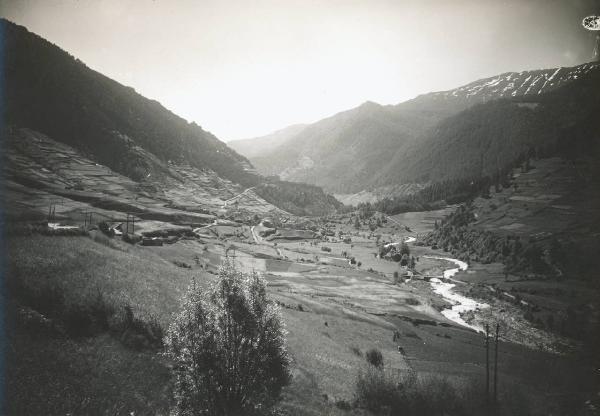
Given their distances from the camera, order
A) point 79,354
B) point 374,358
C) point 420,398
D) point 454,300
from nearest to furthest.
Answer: point 79,354
point 420,398
point 374,358
point 454,300

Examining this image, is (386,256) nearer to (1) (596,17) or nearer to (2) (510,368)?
(2) (510,368)

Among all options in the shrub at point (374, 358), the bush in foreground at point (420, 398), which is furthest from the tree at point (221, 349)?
the shrub at point (374, 358)

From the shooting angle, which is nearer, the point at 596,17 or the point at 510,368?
the point at 596,17

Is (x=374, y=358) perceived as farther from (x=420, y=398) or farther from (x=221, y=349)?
(x=221, y=349)

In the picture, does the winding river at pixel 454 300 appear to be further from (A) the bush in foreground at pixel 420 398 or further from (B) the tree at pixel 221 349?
(B) the tree at pixel 221 349

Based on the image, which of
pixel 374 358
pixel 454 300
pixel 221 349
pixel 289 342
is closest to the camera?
pixel 221 349

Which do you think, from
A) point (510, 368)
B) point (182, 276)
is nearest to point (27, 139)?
point (182, 276)

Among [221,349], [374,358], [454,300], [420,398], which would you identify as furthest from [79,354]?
[454,300]
